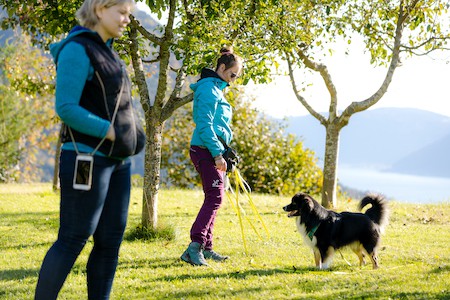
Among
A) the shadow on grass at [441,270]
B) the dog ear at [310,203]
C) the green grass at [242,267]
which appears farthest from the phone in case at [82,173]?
the shadow on grass at [441,270]

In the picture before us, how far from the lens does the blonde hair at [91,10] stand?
285cm

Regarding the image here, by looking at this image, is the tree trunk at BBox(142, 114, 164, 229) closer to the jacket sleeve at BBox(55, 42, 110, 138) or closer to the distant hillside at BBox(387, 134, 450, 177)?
the jacket sleeve at BBox(55, 42, 110, 138)

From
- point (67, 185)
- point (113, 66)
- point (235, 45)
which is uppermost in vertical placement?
point (235, 45)

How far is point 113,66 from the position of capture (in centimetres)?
290

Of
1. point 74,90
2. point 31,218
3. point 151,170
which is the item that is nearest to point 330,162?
point 151,170

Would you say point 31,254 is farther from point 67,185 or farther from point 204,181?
point 67,185

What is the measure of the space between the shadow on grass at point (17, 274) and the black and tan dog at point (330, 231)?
258cm

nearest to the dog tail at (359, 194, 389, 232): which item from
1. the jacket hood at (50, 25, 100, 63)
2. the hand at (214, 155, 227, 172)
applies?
the hand at (214, 155, 227, 172)

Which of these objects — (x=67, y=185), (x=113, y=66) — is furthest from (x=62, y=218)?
(x=113, y=66)

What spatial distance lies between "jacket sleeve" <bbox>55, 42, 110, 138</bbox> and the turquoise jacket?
2.22m

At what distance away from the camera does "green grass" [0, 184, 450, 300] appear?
4.40 m

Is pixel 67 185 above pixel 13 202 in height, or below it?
above

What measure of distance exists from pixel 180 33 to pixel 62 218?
416cm

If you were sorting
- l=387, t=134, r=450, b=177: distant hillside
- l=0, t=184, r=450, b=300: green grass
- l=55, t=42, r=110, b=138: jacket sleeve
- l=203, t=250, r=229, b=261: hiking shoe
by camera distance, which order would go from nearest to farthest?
l=55, t=42, r=110, b=138: jacket sleeve → l=0, t=184, r=450, b=300: green grass → l=203, t=250, r=229, b=261: hiking shoe → l=387, t=134, r=450, b=177: distant hillside
